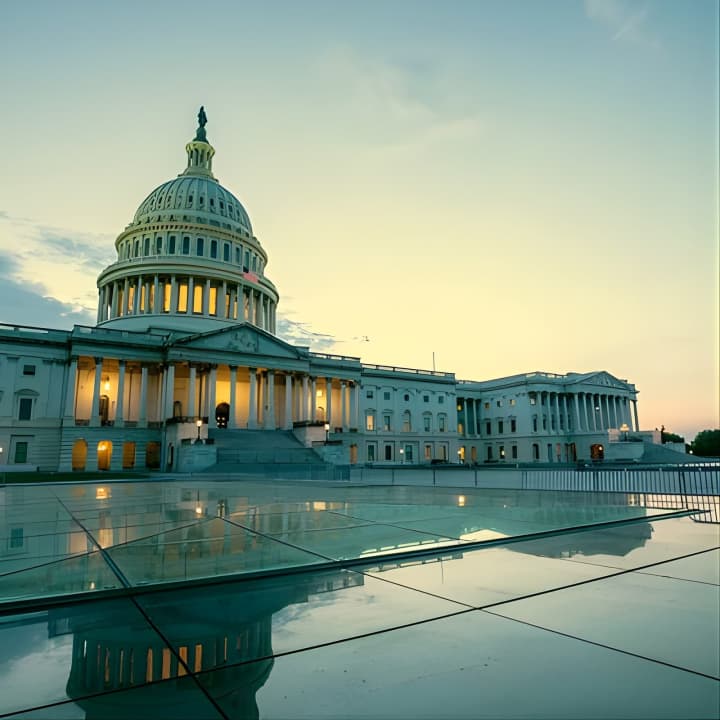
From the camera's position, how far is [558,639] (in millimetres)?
3947

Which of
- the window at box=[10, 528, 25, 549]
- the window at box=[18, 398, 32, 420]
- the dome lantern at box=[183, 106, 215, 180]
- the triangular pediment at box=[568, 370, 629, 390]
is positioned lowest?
the window at box=[10, 528, 25, 549]

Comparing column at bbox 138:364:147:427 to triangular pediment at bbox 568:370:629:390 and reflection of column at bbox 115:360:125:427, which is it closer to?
reflection of column at bbox 115:360:125:427

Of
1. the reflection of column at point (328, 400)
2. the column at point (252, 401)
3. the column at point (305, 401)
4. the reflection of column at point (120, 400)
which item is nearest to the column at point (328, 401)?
the reflection of column at point (328, 400)

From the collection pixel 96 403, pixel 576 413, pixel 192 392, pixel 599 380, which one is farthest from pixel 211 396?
pixel 599 380

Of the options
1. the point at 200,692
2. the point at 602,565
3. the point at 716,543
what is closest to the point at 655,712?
the point at 200,692

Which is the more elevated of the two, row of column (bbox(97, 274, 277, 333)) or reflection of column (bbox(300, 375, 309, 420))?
row of column (bbox(97, 274, 277, 333))

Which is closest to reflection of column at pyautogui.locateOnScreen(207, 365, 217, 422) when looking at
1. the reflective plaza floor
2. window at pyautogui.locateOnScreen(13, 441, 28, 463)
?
window at pyautogui.locateOnScreen(13, 441, 28, 463)

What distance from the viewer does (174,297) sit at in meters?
79.6

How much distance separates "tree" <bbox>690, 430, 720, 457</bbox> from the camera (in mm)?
127000

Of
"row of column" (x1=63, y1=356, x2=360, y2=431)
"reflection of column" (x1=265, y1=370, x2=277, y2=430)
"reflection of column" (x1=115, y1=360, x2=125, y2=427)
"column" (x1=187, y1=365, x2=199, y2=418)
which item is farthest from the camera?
"reflection of column" (x1=265, y1=370, x2=277, y2=430)

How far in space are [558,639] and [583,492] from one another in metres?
18.0

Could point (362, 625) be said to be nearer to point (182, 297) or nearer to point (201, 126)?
point (182, 297)

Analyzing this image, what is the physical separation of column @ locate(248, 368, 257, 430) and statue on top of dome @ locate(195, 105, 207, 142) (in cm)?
6972

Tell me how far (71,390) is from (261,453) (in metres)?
24.7
